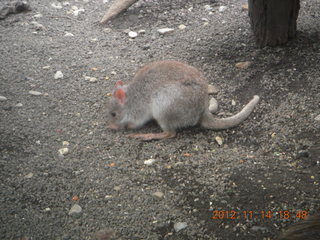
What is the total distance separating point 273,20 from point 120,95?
2.45m

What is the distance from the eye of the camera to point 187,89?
4.82m

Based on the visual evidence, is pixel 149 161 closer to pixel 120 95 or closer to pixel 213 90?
pixel 120 95

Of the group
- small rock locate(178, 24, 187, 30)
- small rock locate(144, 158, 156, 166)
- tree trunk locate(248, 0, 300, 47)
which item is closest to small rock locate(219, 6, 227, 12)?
small rock locate(178, 24, 187, 30)

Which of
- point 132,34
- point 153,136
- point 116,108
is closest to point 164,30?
point 132,34

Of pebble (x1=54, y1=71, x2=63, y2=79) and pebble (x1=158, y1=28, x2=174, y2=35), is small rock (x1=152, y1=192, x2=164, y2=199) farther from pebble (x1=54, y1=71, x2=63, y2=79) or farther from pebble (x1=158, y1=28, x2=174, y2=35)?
pebble (x1=158, y1=28, x2=174, y2=35)

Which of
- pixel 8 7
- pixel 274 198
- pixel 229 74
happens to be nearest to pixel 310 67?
pixel 229 74

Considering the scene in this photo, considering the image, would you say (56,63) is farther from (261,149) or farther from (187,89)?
(261,149)

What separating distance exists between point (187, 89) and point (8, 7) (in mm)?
4807

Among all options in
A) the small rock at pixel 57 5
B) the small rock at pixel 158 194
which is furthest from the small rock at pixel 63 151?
the small rock at pixel 57 5

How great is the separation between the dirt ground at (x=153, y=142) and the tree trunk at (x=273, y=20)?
0.56 feet

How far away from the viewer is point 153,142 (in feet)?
16.0

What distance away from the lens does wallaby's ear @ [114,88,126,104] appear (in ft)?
16.9

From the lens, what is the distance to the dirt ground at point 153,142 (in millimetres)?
3648

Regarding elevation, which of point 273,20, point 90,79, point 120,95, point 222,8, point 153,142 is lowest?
point 153,142
